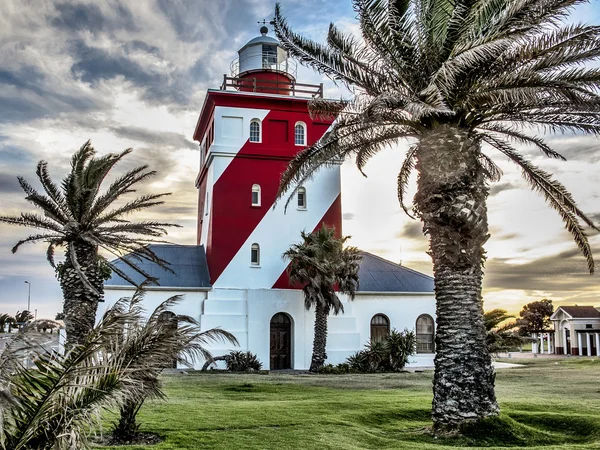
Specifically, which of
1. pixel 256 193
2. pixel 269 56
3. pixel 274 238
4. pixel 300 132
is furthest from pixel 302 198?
pixel 269 56

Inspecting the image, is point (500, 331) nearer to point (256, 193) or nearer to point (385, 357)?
point (385, 357)

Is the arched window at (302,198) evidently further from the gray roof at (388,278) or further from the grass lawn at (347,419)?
the grass lawn at (347,419)

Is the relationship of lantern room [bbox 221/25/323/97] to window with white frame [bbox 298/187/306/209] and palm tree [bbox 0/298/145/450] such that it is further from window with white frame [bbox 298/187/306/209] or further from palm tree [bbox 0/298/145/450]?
palm tree [bbox 0/298/145/450]

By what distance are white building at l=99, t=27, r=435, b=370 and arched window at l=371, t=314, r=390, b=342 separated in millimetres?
53

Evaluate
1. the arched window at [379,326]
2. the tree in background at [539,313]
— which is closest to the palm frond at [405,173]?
the arched window at [379,326]

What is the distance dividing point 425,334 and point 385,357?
202 inches

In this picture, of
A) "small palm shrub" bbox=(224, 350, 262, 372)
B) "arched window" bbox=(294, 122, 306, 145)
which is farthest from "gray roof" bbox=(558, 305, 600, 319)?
"small palm shrub" bbox=(224, 350, 262, 372)

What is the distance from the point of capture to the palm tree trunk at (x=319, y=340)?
2900 centimetres

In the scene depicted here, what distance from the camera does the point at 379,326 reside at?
32969 millimetres

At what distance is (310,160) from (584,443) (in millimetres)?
8068

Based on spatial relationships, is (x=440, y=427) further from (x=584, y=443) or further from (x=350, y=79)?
(x=350, y=79)

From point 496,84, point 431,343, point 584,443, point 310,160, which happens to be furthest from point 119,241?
point 431,343

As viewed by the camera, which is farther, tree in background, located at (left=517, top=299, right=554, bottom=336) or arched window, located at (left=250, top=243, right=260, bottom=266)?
tree in background, located at (left=517, top=299, right=554, bottom=336)

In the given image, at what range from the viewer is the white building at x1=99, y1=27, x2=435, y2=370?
30.7 m
